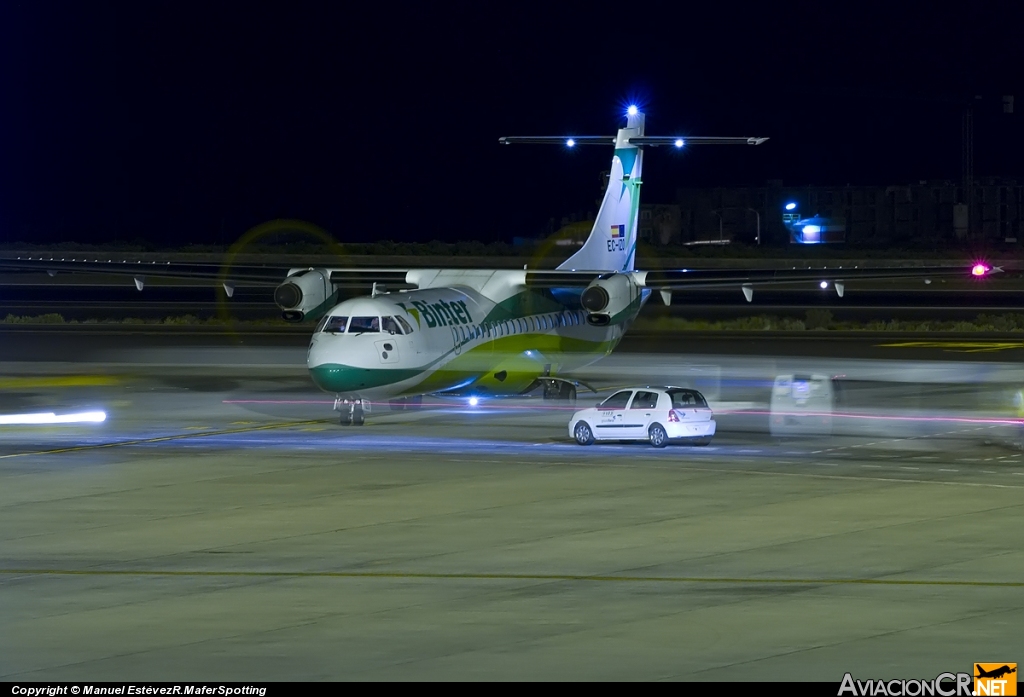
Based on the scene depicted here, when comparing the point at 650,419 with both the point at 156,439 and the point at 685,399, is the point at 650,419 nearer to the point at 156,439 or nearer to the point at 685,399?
the point at 685,399

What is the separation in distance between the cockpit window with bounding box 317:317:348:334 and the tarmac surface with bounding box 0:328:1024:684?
2138 mm

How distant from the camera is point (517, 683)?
12.0 meters

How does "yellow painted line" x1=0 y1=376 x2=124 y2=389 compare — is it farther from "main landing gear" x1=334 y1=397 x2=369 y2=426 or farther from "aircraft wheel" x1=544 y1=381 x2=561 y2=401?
"aircraft wheel" x1=544 y1=381 x2=561 y2=401

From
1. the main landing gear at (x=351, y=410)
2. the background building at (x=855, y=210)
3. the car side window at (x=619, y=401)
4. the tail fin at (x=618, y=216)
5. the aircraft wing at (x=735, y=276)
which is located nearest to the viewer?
the car side window at (x=619, y=401)

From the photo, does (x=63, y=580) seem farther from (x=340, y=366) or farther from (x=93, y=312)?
(x=93, y=312)

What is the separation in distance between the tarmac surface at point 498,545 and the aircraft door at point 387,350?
1537 millimetres

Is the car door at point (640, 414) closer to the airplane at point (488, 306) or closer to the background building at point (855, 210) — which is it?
the airplane at point (488, 306)

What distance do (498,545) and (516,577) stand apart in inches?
83.0

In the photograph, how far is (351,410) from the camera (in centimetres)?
3328

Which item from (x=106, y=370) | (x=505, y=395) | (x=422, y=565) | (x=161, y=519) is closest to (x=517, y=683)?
(x=422, y=565)

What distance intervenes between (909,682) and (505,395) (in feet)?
90.4

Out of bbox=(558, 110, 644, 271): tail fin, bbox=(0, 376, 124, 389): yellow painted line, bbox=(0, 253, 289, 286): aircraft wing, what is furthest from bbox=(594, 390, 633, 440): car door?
bbox=(0, 376, 124, 389): yellow painted line

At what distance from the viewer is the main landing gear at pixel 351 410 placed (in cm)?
3312

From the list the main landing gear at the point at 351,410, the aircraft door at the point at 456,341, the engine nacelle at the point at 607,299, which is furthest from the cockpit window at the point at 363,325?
the engine nacelle at the point at 607,299
